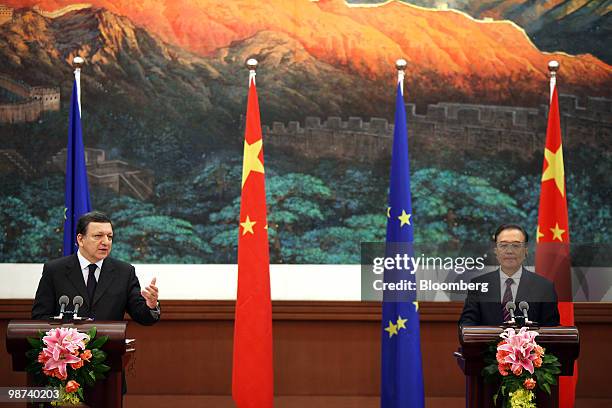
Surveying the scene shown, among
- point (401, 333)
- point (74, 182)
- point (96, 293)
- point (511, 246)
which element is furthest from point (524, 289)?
point (74, 182)

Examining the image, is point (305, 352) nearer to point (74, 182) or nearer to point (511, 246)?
point (74, 182)

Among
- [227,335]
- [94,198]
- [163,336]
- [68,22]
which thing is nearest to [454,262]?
[227,335]

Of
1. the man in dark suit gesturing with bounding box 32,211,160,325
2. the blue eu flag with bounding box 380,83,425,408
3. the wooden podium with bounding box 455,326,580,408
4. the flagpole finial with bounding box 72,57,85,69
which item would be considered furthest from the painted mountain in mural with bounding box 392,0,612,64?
the wooden podium with bounding box 455,326,580,408

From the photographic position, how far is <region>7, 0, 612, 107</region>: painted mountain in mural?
7.10 metres

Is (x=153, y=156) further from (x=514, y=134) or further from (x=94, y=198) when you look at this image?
(x=514, y=134)

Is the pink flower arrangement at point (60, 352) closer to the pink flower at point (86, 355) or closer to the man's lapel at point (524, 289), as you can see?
the pink flower at point (86, 355)

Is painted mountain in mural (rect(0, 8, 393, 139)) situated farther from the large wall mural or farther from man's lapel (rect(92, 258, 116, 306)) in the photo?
man's lapel (rect(92, 258, 116, 306))

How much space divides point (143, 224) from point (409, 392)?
267cm

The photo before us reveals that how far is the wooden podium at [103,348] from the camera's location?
408cm

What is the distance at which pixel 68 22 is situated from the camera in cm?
706

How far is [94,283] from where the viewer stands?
15.6ft

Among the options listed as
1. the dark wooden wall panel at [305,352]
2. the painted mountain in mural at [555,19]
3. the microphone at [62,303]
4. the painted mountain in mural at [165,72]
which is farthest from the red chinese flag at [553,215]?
the microphone at [62,303]

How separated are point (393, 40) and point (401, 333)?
268 centimetres

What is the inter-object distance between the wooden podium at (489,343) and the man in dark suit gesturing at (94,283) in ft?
5.72
